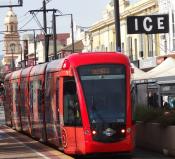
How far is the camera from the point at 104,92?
18.7 metres

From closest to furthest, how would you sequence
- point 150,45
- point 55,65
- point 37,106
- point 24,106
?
point 55,65
point 37,106
point 24,106
point 150,45

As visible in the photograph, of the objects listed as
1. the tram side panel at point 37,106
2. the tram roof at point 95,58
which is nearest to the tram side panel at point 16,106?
the tram side panel at point 37,106

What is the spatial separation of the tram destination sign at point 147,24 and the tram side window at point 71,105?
39.2ft

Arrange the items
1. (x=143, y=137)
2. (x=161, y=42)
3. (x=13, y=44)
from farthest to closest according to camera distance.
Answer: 1. (x=13, y=44)
2. (x=161, y=42)
3. (x=143, y=137)

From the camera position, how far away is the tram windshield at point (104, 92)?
18.4 m

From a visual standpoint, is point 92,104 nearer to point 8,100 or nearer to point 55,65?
point 55,65

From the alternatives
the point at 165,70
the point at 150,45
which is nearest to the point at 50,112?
the point at 165,70

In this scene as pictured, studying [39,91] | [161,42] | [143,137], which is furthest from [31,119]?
[161,42]

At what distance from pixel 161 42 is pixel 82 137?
36061 mm

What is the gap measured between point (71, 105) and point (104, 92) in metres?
1.03

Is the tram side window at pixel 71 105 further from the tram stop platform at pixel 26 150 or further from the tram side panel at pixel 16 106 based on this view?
the tram side panel at pixel 16 106

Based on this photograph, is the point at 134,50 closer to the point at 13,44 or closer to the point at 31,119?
the point at 31,119

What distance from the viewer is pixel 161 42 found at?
53.3 meters

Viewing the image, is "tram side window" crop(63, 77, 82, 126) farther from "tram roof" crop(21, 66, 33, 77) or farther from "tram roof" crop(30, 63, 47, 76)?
"tram roof" crop(21, 66, 33, 77)
